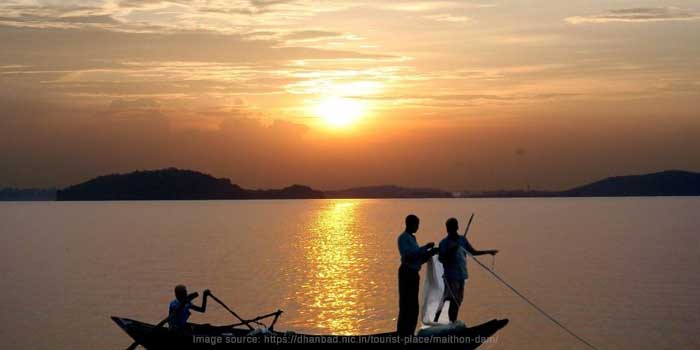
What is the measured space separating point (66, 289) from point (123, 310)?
935 centimetres

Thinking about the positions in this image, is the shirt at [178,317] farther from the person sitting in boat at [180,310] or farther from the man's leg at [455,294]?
the man's leg at [455,294]

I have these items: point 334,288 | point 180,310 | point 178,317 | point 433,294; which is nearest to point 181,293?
point 180,310

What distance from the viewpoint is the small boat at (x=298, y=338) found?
18.6 metres

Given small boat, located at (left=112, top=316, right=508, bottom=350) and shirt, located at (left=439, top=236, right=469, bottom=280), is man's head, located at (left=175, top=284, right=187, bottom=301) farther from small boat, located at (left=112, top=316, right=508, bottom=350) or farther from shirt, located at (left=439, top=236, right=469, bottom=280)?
shirt, located at (left=439, top=236, right=469, bottom=280)

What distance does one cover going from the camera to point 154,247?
7550cm

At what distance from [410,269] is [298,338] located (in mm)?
3391

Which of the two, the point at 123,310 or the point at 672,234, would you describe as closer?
the point at 123,310

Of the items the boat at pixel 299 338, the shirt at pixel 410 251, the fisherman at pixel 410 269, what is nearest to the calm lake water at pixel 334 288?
the boat at pixel 299 338

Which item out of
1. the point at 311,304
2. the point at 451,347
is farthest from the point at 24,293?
the point at 451,347

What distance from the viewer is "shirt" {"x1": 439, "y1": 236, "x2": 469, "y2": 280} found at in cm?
1834

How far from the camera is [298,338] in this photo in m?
19.5

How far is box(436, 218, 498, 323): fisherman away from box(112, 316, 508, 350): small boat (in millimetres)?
601

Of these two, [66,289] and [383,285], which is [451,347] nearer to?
[383,285]

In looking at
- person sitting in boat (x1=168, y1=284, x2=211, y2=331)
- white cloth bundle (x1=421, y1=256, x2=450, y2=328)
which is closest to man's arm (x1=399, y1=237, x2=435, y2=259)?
white cloth bundle (x1=421, y1=256, x2=450, y2=328)
